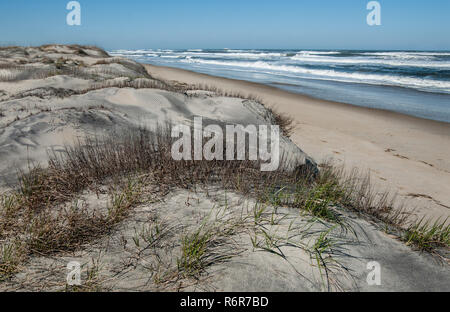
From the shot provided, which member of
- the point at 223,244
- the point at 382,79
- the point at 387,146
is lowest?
the point at 223,244

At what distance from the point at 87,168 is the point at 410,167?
583 cm

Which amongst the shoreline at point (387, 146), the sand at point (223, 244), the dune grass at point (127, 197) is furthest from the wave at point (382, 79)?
the dune grass at point (127, 197)

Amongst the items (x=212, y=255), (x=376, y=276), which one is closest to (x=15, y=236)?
(x=212, y=255)

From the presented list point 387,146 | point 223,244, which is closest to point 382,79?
point 387,146

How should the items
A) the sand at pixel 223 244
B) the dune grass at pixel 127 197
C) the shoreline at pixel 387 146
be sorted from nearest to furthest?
the sand at pixel 223 244 < the dune grass at pixel 127 197 < the shoreline at pixel 387 146

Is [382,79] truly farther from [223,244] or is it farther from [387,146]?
[223,244]

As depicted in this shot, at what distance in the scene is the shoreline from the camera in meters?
4.67

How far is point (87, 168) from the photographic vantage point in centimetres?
307

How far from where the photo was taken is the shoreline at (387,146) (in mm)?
4668

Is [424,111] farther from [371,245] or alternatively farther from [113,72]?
[113,72]

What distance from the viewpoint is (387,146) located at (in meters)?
6.99

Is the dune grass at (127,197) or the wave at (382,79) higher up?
the wave at (382,79)

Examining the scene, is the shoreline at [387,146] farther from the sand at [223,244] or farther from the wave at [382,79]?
the wave at [382,79]

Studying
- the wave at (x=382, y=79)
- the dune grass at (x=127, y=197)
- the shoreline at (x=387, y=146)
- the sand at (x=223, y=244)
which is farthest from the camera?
the wave at (x=382, y=79)
